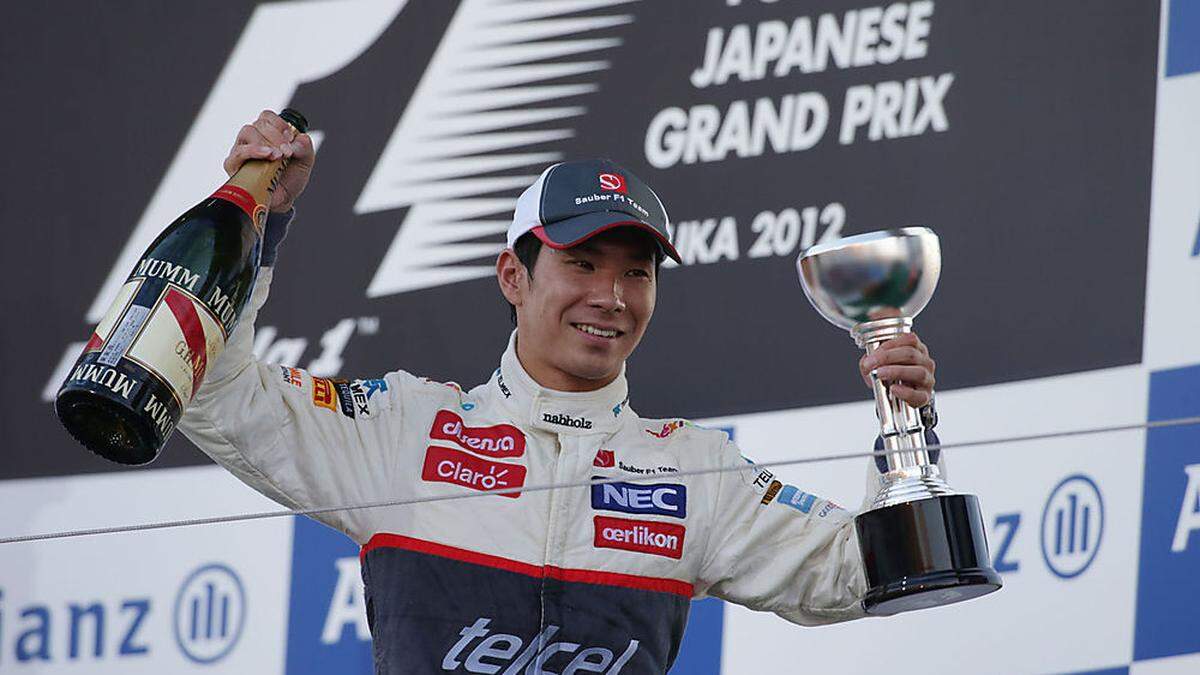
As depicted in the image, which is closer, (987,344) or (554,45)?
(987,344)

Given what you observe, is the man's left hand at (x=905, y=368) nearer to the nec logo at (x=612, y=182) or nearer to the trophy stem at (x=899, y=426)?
the trophy stem at (x=899, y=426)

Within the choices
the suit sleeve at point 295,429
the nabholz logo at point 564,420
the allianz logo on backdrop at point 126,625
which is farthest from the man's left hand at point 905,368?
the allianz logo on backdrop at point 126,625

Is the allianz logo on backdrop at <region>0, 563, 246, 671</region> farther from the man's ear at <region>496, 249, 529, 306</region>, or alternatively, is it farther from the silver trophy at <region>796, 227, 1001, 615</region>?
the silver trophy at <region>796, 227, 1001, 615</region>

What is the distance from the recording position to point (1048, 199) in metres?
1.97

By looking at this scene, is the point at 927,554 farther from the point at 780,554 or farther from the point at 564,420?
the point at 564,420

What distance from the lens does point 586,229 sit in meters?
1.40

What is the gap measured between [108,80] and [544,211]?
104 cm

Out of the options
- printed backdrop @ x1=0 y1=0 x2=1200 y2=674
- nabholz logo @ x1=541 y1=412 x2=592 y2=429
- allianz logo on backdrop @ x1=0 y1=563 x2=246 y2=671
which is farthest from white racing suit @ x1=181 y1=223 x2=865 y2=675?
printed backdrop @ x1=0 y1=0 x2=1200 y2=674

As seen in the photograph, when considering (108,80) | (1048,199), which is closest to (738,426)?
(1048,199)

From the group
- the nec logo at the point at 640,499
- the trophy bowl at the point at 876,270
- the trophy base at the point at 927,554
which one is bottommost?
the trophy base at the point at 927,554

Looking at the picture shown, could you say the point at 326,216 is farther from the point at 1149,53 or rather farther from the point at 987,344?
the point at 1149,53

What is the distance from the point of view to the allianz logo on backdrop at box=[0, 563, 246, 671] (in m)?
1.50

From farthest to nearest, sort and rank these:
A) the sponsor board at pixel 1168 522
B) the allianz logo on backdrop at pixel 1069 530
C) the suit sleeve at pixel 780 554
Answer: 1. the allianz logo on backdrop at pixel 1069 530
2. the sponsor board at pixel 1168 522
3. the suit sleeve at pixel 780 554

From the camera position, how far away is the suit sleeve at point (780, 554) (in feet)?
4.57
